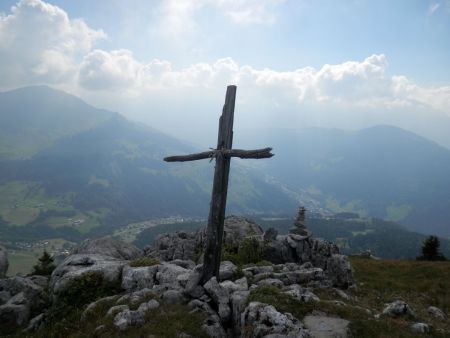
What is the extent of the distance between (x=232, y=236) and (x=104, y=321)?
2274 cm

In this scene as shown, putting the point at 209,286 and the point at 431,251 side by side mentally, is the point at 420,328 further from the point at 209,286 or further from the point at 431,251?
the point at 431,251

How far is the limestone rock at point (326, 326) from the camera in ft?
41.8

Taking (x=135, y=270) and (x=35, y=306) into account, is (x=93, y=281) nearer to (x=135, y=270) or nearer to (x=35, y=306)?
(x=135, y=270)

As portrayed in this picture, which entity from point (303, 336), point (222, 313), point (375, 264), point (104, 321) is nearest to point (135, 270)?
point (104, 321)

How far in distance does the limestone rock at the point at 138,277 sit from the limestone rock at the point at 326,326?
9840 millimetres

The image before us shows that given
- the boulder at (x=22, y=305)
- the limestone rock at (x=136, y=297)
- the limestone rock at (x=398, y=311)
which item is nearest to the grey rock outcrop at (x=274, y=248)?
the limestone rock at (x=398, y=311)

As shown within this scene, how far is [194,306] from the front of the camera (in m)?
15.9

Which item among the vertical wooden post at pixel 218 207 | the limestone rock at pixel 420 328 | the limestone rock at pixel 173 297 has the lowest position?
the limestone rock at pixel 173 297

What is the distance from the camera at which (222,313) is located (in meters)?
15.3

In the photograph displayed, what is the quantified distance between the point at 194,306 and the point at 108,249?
70.8 feet

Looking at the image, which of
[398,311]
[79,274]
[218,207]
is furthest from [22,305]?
[398,311]

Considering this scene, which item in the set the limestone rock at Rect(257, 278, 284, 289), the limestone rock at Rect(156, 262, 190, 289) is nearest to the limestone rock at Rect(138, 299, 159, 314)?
the limestone rock at Rect(156, 262, 190, 289)

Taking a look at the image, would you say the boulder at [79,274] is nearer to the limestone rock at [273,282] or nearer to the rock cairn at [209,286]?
the rock cairn at [209,286]

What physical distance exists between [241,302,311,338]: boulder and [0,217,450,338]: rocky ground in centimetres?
4
